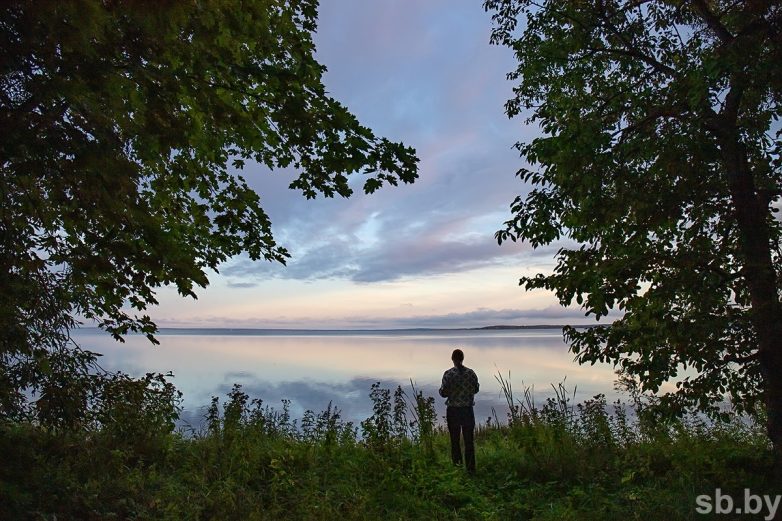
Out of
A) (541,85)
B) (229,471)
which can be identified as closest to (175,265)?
(229,471)

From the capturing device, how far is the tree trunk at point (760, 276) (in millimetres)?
6324

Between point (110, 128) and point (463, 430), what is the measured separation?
7.30 meters

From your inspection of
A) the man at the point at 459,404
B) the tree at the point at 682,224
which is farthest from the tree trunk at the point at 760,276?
the man at the point at 459,404

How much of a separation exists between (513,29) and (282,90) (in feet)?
20.4

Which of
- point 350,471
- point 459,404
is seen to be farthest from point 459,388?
point 350,471

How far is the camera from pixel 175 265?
377 cm

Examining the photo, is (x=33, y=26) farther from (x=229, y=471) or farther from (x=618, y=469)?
A: (x=618, y=469)

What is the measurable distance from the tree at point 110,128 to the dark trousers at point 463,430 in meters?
5.04

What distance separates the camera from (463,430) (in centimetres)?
866

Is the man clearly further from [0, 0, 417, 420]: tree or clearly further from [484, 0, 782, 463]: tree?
[0, 0, 417, 420]: tree

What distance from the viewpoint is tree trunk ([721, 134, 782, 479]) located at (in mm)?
6324

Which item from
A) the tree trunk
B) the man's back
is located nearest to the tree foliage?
the tree trunk

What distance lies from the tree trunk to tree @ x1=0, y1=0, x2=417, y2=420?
4.97 m

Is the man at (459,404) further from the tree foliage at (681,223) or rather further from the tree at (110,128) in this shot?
the tree at (110,128)
